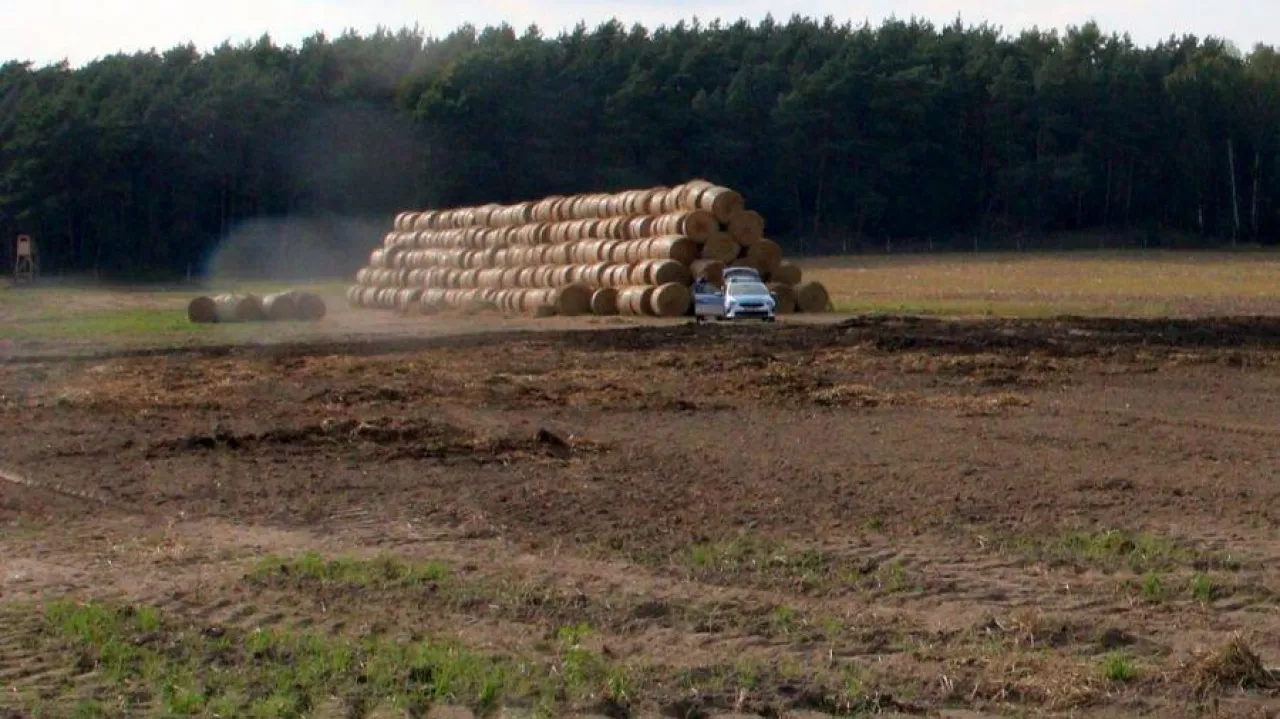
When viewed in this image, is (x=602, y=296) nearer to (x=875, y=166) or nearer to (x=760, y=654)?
(x=760, y=654)

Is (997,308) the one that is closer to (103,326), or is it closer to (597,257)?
(597,257)

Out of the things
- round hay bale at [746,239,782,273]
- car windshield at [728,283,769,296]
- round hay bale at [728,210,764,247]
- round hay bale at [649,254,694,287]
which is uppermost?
round hay bale at [728,210,764,247]

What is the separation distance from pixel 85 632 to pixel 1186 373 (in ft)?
63.5

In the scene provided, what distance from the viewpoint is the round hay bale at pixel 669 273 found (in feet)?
149

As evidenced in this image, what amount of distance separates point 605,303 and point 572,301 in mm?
1168

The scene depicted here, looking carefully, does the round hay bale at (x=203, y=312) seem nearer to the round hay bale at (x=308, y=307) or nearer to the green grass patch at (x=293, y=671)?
the round hay bale at (x=308, y=307)

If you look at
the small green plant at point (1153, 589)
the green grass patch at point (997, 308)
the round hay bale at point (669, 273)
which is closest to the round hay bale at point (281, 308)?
the round hay bale at point (669, 273)

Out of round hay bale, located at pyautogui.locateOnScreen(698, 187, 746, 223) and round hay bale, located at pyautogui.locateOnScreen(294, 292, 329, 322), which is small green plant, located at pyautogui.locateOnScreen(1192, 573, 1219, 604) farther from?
round hay bale, located at pyautogui.locateOnScreen(294, 292, 329, 322)

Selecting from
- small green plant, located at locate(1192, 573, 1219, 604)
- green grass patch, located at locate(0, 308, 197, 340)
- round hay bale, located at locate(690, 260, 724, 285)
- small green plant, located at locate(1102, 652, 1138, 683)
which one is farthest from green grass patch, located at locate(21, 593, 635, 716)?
round hay bale, located at locate(690, 260, 724, 285)

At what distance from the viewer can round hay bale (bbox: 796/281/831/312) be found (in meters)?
47.2

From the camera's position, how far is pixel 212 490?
15367 mm

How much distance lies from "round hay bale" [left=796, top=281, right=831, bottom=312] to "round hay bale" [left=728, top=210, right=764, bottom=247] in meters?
1.86

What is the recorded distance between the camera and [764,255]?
47438mm

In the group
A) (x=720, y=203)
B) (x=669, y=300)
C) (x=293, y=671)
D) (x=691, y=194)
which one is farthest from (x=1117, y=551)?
(x=691, y=194)
